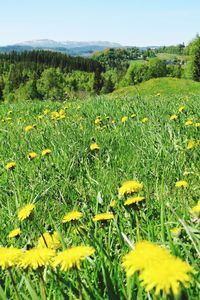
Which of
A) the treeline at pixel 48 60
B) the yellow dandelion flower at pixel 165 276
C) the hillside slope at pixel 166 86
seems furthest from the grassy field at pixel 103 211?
the treeline at pixel 48 60

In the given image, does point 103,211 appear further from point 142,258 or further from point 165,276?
point 165,276

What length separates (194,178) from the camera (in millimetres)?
2715

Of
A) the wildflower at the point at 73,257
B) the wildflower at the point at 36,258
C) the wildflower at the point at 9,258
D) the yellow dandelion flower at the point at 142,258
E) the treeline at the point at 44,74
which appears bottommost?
the treeline at the point at 44,74

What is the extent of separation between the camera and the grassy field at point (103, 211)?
1.01 metres

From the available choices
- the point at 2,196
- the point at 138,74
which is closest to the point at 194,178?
the point at 2,196

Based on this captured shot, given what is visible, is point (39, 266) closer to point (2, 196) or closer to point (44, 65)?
point (2, 196)

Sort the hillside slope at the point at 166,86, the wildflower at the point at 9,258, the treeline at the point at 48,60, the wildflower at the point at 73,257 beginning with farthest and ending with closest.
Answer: the treeline at the point at 48,60 → the hillside slope at the point at 166,86 → the wildflower at the point at 9,258 → the wildflower at the point at 73,257

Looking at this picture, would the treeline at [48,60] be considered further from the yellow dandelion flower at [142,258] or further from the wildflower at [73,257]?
the yellow dandelion flower at [142,258]

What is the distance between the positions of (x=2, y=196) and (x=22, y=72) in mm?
151635

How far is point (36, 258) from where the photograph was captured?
101 centimetres

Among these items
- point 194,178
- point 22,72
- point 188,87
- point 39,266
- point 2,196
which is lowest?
point 22,72

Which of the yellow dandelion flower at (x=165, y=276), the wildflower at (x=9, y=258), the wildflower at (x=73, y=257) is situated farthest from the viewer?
the wildflower at (x=9, y=258)

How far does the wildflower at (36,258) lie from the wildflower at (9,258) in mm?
18

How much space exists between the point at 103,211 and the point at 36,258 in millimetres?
1225
